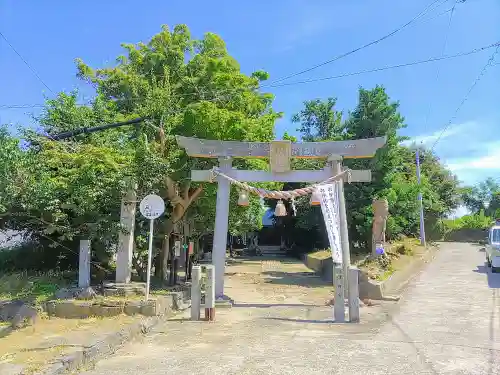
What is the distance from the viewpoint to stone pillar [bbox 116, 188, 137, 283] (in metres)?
11.2

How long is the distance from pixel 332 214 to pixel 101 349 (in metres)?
6.88

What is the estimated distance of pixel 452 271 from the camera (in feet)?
61.2

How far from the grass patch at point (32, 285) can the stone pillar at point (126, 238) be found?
5.17 feet

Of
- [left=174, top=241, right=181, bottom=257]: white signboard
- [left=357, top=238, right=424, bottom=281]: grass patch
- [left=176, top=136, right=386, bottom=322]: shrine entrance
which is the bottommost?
[left=357, top=238, right=424, bottom=281]: grass patch

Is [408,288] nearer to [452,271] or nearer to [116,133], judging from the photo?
[452,271]

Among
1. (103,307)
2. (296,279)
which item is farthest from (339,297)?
(296,279)

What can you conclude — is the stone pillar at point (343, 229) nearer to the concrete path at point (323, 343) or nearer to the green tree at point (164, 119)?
the concrete path at point (323, 343)

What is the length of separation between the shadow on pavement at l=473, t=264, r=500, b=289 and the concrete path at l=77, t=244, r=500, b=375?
209 centimetres

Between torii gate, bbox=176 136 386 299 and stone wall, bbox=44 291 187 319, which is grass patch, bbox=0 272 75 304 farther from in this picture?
torii gate, bbox=176 136 386 299

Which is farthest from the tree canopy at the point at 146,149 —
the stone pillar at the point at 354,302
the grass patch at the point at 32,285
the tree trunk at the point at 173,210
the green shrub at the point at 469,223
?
the green shrub at the point at 469,223

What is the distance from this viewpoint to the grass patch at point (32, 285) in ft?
33.6

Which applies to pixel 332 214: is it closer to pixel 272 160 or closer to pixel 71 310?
pixel 272 160

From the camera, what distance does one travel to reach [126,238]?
11352mm

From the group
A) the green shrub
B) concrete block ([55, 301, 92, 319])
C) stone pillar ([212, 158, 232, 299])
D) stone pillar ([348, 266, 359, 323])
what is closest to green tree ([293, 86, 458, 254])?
stone pillar ([212, 158, 232, 299])
